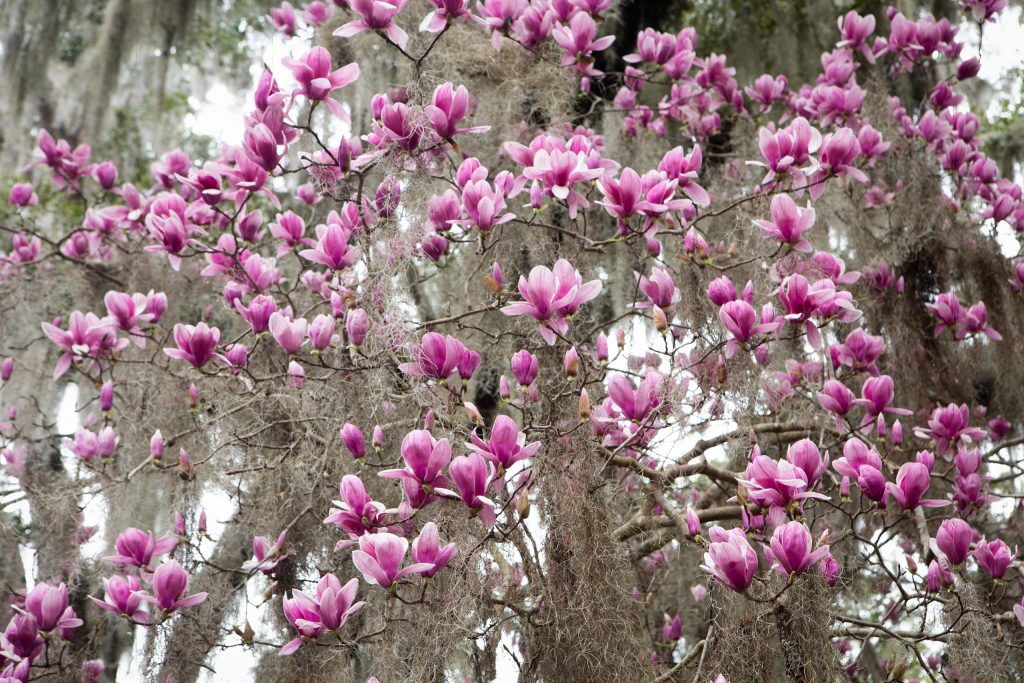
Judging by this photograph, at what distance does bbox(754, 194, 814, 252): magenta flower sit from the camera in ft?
5.16

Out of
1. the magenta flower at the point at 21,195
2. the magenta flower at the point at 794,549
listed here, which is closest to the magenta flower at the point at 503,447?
the magenta flower at the point at 794,549

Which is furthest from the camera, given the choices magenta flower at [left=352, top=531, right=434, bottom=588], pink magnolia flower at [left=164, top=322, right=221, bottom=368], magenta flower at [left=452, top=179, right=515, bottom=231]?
pink magnolia flower at [left=164, top=322, right=221, bottom=368]

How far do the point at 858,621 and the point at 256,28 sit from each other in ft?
14.2

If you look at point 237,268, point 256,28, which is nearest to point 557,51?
point 237,268

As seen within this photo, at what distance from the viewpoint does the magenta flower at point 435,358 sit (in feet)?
4.61

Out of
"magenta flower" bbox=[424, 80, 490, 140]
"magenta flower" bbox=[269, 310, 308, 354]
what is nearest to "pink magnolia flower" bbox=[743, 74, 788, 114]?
"magenta flower" bbox=[424, 80, 490, 140]

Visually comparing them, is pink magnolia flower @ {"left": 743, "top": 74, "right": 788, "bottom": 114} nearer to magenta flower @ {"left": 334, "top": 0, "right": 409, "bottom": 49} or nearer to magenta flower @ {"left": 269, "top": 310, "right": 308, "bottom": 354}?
magenta flower @ {"left": 334, "top": 0, "right": 409, "bottom": 49}

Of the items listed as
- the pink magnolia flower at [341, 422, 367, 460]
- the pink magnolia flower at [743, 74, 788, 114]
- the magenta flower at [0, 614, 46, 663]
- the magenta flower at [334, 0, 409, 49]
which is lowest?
the magenta flower at [0, 614, 46, 663]

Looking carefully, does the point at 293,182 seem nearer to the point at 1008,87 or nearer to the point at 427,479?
the point at 427,479

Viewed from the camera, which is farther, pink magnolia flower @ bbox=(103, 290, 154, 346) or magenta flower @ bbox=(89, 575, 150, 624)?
pink magnolia flower @ bbox=(103, 290, 154, 346)

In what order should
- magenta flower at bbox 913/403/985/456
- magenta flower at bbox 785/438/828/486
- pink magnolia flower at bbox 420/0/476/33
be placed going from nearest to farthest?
magenta flower at bbox 785/438/828/486, pink magnolia flower at bbox 420/0/476/33, magenta flower at bbox 913/403/985/456

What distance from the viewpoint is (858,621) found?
5.61 ft

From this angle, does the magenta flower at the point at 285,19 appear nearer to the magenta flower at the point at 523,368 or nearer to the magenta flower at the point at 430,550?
the magenta flower at the point at 523,368

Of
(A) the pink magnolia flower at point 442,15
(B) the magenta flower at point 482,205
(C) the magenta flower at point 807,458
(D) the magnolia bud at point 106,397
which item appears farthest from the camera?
(D) the magnolia bud at point 106,397
